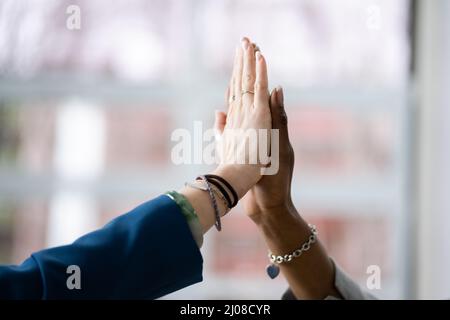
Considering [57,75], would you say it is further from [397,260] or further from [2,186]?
[397,260]

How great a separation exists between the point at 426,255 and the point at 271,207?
174 centimetres

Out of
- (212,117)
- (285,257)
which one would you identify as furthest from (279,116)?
(212,117)

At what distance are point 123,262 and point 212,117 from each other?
1.92 m

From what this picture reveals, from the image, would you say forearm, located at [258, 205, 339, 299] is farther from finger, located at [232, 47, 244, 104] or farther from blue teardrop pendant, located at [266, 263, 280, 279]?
finger, located at [232, 47, 244, 104]

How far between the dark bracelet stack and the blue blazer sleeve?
0.04m

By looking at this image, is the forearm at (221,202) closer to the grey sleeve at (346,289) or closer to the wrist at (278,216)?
the wrist at (278,216)

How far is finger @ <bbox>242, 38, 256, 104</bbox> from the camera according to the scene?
0.89 metres

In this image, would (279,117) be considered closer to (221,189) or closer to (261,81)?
(261,81)

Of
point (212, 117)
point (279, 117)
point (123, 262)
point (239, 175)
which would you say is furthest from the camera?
point (212, 117)

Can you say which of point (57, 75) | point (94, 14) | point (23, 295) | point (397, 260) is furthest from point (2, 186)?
point (23, 295)

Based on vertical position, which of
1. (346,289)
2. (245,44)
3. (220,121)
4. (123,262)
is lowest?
(346,289)

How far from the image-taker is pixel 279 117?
2.78 ft

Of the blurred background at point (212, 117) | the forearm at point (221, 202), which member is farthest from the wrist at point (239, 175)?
the blurred background at point (212, 117)

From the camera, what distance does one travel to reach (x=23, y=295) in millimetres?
620
